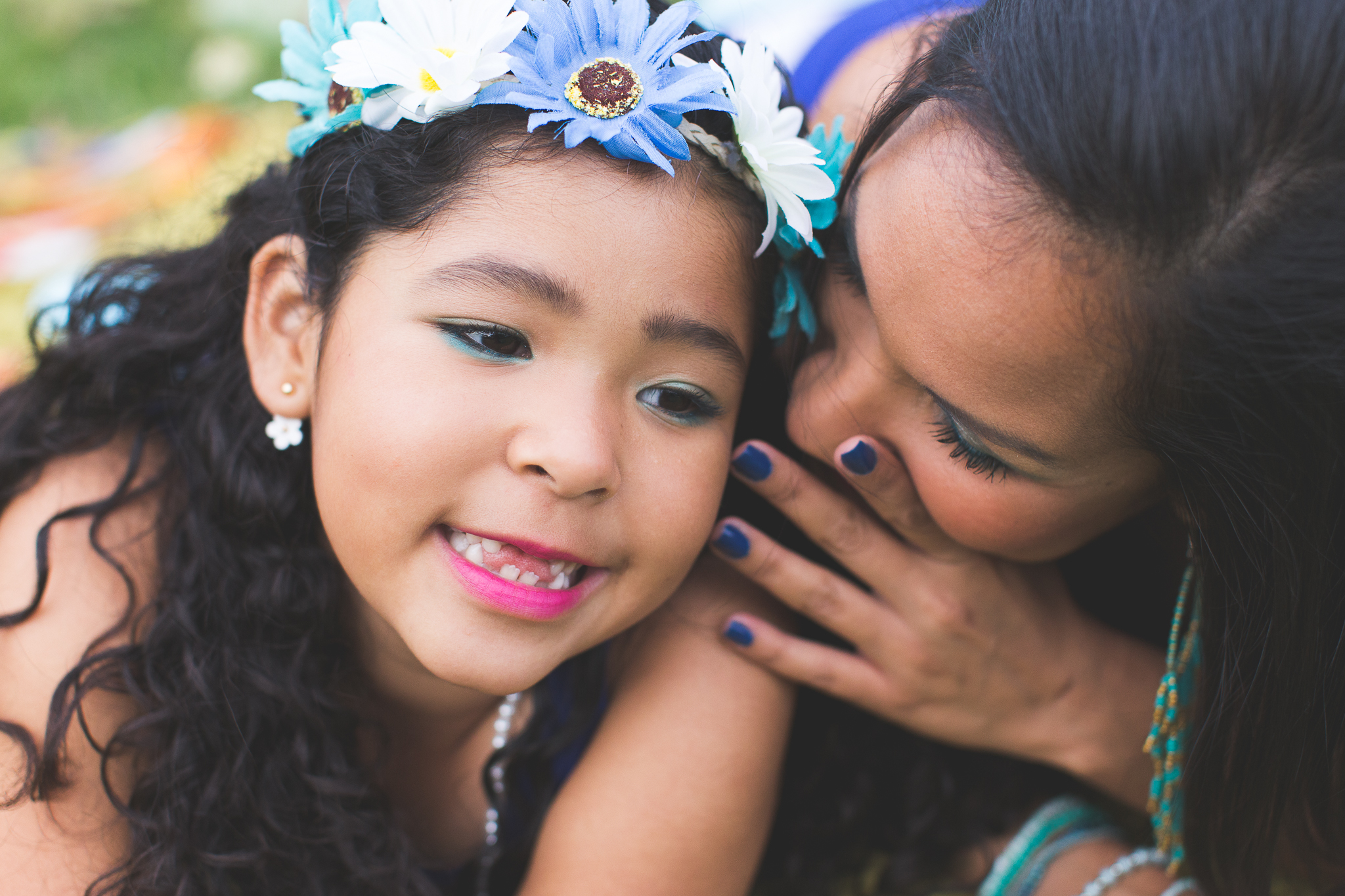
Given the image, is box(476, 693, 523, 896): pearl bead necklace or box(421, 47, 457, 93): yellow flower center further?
box(476, 693, 523, 896): pearl bead necklace

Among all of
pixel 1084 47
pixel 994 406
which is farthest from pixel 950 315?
pixel 1084 47

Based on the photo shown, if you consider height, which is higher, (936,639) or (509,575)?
(509,575)

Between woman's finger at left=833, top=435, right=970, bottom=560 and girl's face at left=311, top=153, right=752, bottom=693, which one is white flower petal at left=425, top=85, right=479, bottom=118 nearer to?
girl's face at left=311, top=153, right=752, bottom=693

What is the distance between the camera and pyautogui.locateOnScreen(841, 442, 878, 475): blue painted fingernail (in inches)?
63.7

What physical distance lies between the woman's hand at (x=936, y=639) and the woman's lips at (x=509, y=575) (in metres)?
0.38

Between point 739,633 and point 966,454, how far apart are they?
56 cm

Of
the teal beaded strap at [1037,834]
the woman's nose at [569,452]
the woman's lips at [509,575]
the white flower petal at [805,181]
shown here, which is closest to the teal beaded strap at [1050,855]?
the teal beaded strap at [1037,834]

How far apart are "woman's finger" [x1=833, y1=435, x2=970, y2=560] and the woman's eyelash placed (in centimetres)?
12

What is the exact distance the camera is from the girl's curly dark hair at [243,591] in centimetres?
158

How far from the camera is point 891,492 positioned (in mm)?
1704

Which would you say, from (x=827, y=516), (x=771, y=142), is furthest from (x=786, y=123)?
(x=827, y=516)

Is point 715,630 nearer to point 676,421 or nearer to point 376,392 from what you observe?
point 676,421

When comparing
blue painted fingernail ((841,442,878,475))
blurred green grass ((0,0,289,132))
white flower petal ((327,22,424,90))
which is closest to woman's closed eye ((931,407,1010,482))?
blue painted fingernail ((841,442,878,475))

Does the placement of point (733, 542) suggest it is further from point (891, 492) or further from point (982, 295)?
point (982, 295)
